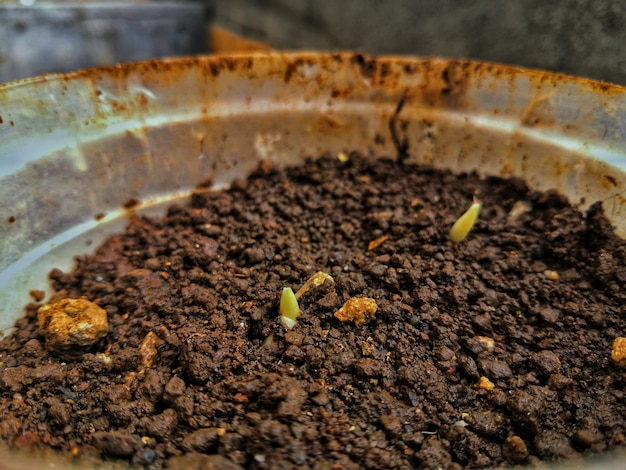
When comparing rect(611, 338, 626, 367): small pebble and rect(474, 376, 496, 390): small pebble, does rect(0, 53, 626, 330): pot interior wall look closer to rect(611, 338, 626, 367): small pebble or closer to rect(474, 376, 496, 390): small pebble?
rect(611, 338, 626, 367): small pebble

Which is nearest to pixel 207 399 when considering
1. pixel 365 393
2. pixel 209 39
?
pixel 365 393

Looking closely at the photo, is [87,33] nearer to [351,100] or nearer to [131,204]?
[131,204]

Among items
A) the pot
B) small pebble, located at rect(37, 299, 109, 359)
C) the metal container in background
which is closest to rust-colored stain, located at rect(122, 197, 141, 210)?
the pot

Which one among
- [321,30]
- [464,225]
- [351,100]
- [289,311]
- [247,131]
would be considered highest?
[321,30]

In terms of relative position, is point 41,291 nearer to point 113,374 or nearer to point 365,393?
point 113,374

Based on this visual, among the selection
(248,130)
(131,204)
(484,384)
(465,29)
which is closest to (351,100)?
(248,130)

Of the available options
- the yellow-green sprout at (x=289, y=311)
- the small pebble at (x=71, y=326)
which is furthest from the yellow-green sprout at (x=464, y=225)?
the small pebble at (x=71, y=326)

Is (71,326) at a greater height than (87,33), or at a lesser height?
lesser
